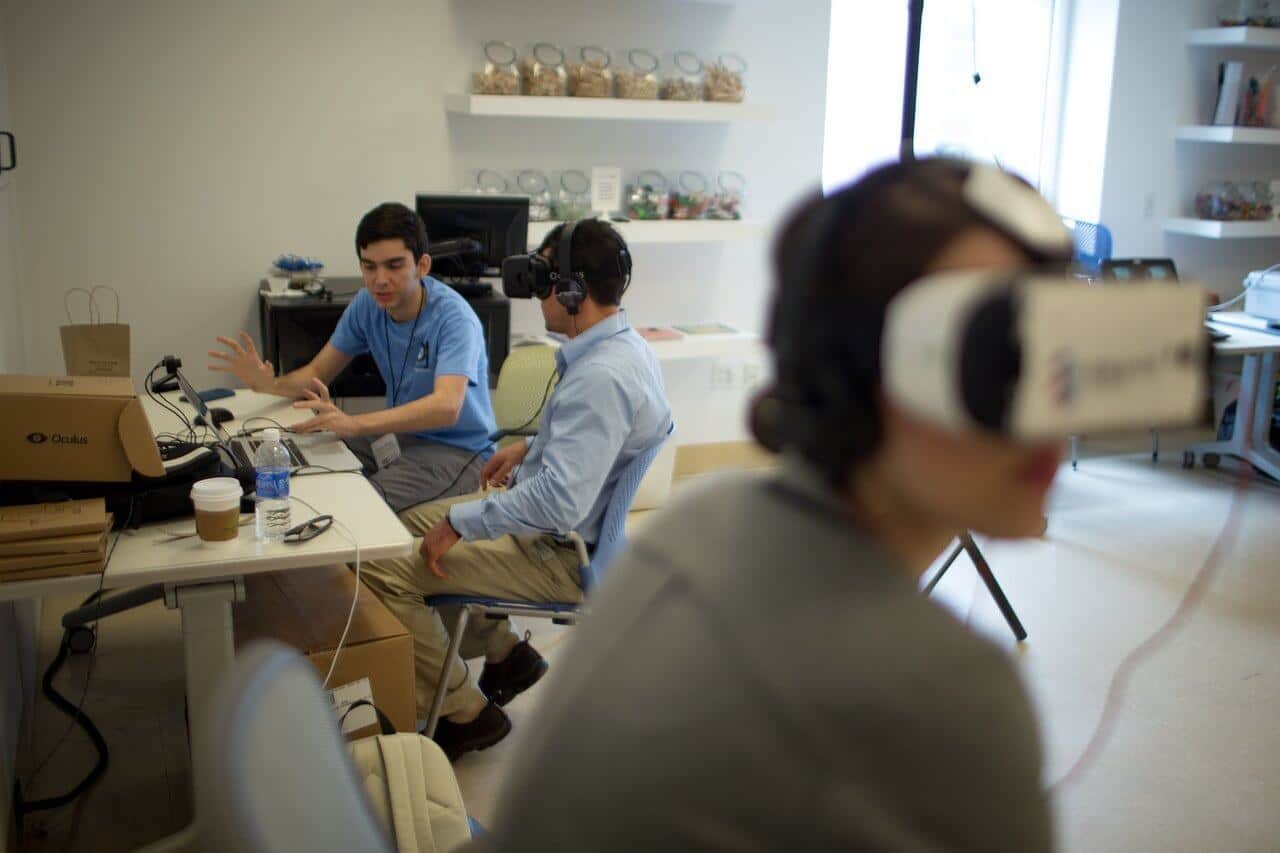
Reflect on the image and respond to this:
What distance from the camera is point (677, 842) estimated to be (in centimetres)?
62

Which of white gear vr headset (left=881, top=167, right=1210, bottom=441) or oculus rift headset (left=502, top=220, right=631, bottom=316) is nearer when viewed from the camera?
white gear vr headset (left=881, top=167, right=1210, bottom=441)

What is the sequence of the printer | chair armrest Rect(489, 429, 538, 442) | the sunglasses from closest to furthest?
the sunglasses, chair armrest Rect(489, 429, 538, 442), the printer

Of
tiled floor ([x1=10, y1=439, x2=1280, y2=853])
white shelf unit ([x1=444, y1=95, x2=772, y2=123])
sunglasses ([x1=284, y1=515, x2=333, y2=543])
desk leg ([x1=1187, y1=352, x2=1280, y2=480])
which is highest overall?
white shelf unit ([x1=444, y1=95, x2=772, y2=123])

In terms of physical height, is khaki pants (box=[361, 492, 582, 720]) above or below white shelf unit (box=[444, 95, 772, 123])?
below

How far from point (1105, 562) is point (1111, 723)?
127 centimetres

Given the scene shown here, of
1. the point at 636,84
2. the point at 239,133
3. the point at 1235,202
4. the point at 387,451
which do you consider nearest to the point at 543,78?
the point at 636,84

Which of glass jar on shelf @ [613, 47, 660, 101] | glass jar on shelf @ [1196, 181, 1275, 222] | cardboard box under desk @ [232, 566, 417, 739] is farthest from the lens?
glass jar on shelf @ [1196, 181, 1275, 222]

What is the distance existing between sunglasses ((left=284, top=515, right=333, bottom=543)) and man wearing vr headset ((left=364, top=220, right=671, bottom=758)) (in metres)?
0.30

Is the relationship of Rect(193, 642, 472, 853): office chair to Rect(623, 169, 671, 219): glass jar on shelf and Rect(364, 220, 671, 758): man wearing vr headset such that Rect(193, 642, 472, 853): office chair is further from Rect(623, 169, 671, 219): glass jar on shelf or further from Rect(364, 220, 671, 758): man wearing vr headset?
Rect(623, 169, 671, 219): glass jar on shelf

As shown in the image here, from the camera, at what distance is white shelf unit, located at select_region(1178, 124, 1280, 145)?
5.32 m

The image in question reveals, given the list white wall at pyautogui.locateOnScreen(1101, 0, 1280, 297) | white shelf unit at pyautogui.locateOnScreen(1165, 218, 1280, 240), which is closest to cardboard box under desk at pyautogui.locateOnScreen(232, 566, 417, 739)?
white wall at pyautogui.locateOnScreen(1101, 0, 1280, 297)

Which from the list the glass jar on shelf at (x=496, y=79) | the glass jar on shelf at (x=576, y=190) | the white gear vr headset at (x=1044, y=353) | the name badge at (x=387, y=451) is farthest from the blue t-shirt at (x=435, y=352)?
the white gear vr headset at (x=1044, y=353)

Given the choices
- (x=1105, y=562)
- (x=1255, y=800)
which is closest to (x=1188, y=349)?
(x=1255, y=800)

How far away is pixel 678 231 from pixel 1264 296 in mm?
2550
